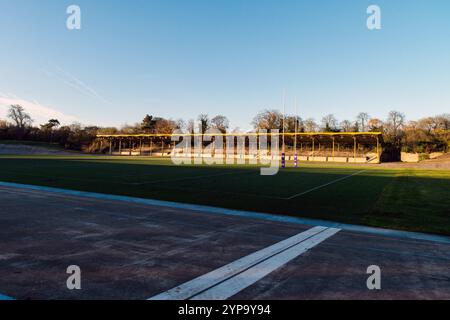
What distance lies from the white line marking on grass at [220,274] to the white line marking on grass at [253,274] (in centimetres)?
9

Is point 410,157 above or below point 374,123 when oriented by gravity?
below

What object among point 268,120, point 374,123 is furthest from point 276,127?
point 374,123

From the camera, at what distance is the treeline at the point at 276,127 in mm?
67125

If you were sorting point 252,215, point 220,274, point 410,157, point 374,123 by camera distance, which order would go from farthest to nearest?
point 374,123, point 410,157, point 252,215, point 220,274

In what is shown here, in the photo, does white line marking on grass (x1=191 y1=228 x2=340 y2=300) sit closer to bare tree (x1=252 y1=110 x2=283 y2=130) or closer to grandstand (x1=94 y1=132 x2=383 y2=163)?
grandstand (x1=94 y1=132 x2=383 y2=163)

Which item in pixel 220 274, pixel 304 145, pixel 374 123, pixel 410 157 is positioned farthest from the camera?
pixel 374 123

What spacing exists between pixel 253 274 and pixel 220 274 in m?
0.49

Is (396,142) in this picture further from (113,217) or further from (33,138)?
(33,138)

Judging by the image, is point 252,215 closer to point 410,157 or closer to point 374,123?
point 410,157

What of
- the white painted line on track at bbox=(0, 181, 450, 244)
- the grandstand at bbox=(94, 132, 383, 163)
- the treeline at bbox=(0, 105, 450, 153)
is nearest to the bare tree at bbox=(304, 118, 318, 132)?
the treeline at bbox=(0, 105, 450, 153)

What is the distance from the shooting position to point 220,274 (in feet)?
15.2

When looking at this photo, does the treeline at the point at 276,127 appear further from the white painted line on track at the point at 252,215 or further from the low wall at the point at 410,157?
the white painted line on track at the point at 252,215

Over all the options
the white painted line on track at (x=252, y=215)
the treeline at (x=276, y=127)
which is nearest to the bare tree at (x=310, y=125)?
the treeline at (x=276, y=127)

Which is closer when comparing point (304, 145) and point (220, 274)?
point (220, 274)
